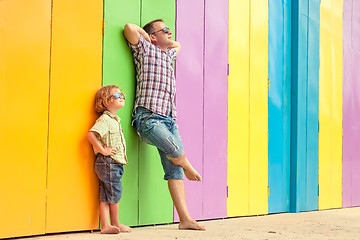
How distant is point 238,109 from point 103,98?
5.40ft

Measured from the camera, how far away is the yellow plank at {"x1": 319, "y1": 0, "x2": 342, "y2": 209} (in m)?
5.64

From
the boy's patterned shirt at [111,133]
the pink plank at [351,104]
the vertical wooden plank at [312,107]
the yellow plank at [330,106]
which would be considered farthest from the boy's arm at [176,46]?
the pink plank at [351,104]

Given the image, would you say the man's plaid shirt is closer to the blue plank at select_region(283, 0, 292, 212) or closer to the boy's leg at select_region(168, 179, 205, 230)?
the boy's leg at select_region(168, 179, 205, 230)

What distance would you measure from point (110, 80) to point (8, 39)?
770 mm

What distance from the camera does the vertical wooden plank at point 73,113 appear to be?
3.14 meters

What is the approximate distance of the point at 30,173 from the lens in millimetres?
2994

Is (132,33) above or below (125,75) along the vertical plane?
above

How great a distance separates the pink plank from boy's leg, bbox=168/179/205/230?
10.0 feet

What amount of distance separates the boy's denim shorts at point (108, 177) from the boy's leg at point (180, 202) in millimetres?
457

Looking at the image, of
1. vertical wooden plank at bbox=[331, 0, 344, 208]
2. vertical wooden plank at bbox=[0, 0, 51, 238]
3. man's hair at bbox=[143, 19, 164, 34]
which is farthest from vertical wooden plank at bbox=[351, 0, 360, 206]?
vertical wooden plank at bbox=[0, 0, 51, 238]

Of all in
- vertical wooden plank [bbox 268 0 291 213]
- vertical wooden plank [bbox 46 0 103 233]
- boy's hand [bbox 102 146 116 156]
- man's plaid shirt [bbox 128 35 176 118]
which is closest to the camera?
vertical wooden plank [bbox 46 0 103 233]

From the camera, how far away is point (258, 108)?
15.9 feet

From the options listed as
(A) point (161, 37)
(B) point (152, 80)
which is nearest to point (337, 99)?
(A) point (161, 37)

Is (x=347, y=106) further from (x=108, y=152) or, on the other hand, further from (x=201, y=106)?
(x=108, y=152)
